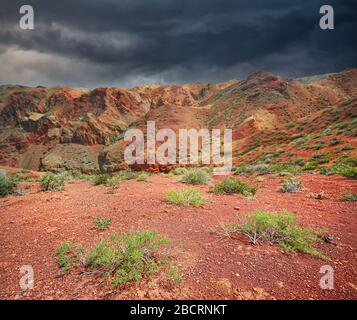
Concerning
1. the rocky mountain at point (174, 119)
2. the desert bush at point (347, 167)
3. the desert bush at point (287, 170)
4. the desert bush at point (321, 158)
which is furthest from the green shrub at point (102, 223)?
the rocky mountain at point (174, 119)

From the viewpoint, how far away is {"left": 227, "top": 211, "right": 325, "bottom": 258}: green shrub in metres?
3.89

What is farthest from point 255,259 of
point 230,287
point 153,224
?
point 153,224

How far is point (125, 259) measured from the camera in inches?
126

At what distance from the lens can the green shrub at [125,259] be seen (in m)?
3.00

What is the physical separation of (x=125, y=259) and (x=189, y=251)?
3.39ft

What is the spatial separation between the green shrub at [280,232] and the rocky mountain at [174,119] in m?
14.3

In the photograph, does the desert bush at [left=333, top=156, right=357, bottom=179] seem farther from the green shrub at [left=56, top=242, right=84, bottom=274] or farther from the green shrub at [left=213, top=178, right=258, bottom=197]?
the green shrub at [left=56, top=242, right=84, bottom=274]

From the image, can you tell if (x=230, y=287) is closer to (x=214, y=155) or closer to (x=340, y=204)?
(x=340, y=204)

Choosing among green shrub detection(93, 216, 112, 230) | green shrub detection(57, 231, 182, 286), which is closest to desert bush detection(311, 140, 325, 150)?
green shrub detection(93, 216, 112, 230)

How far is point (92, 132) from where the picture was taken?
181 ft

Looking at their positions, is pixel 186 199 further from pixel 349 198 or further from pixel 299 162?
pixel 299 162

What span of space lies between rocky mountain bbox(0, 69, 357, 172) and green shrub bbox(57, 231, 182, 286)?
1647 cm

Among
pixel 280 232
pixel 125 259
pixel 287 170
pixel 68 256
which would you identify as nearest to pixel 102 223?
pixel 68 256
